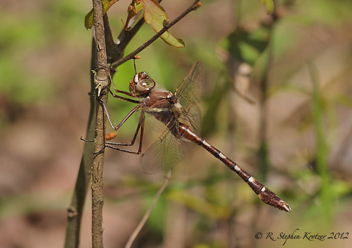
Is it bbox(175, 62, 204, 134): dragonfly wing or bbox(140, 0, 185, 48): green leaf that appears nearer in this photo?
bbox(140, 0, 185, 48): green leaf

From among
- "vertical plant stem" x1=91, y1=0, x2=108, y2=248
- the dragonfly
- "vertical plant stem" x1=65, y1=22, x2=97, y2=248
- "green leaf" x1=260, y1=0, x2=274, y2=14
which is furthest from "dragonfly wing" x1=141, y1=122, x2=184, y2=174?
"green leaf" x1=260, y1=0, x2=274, y2=14

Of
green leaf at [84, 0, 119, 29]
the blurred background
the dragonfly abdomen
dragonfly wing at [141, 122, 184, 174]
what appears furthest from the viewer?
the blurred background

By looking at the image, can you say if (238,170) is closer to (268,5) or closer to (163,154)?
(163,154)

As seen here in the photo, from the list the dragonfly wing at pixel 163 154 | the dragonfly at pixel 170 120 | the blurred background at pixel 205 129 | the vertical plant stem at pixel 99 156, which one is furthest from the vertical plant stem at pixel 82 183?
the blurred background at pixel 205 129

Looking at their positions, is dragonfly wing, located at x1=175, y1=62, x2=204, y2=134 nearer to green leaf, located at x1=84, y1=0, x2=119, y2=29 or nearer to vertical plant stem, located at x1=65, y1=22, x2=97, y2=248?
vertical plant stem, located at x1=65, y1=22, x2=97, y2=248

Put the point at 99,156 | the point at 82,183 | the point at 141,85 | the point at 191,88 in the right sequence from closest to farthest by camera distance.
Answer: the point at 99,156
the point at 82,183
the point at 141,85
the point at 191,88

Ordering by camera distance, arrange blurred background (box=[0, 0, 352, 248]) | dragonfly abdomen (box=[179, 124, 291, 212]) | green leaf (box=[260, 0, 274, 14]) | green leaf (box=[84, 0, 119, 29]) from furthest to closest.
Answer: blurred background (box=[0, 0, 352, 248]), dragonfly abdomen (box=[179, 124, 291, 212]), green leaf (box=[260, 0, 274, 14]), green leaf (box=[84, 0, 119, 29])

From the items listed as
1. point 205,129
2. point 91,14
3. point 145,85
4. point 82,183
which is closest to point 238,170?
point 205,129
